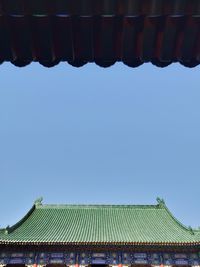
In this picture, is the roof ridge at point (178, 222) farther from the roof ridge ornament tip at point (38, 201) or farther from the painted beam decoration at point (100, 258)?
the roof ridge ornament tip at point (38, 201)

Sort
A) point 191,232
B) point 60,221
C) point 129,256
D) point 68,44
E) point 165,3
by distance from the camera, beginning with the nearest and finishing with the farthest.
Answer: point 165,3 < point 68,44 < point 129,256 < point 191,232 < point 60,221

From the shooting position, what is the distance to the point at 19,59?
215 cm

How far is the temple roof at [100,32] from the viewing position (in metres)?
1.78

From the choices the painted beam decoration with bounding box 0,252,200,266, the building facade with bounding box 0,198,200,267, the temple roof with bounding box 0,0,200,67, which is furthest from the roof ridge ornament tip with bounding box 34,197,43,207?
the temple roof with bounding box 0,0,200,67

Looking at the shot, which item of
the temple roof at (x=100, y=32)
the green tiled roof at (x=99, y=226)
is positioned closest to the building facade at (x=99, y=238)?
the green tiled roof at (x=99, y=226)

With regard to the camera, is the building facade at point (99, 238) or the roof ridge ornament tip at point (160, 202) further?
the roof ridge ornament tip at point (160, 202)

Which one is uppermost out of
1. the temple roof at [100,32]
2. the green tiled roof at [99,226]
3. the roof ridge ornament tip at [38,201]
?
the roof ridge ornament tip at [38,201]

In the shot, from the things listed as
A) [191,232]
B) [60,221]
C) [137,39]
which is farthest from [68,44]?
[60,221]

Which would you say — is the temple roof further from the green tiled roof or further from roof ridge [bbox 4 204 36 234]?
roof ridge [bbox 4 204 36 234]

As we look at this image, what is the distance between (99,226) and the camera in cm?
2198

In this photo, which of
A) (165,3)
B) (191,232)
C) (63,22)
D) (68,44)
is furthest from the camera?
(191,232)

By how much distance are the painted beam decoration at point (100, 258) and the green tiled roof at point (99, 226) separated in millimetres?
839

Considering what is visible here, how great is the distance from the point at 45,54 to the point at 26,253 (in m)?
16.6

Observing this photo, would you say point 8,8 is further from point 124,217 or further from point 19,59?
point 124,217
